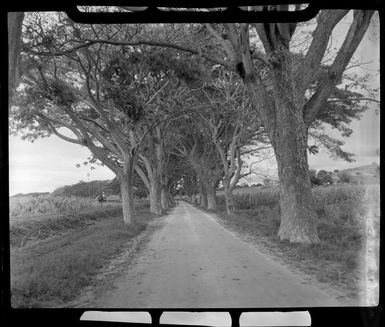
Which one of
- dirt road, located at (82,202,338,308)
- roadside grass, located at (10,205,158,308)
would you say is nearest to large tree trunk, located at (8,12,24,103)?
roadside grass, located at (10,205,158,308)

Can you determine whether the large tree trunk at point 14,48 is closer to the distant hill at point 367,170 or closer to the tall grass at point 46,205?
the tall grass at point 46,205

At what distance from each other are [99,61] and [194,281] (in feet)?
5.17

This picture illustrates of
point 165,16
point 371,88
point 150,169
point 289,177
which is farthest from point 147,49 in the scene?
point 150,169

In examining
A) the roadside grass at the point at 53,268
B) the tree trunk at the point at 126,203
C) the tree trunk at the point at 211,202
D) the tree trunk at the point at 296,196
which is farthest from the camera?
the tree trunk at the point at 211,202

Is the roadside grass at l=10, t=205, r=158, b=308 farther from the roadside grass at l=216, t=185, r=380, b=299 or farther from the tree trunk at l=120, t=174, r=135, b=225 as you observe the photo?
the roadside grass at l=216, t=185, r=380, b=299

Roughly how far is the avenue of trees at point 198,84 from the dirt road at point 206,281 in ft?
0.90

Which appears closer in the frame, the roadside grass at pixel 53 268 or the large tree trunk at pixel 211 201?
the roadside grass at pixel 53 268

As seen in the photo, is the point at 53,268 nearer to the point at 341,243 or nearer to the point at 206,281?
the point at 206,281

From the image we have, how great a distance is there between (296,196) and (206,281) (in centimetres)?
97

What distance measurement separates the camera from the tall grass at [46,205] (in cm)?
135

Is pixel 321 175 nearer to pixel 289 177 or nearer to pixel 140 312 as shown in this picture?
pixel 289 177

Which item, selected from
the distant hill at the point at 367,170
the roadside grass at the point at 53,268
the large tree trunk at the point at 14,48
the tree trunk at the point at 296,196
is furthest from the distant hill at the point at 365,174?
the large tree trunk at the point at 14,48

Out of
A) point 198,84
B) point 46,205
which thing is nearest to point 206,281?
point 46,205

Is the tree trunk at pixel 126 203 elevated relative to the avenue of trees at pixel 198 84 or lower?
lower
